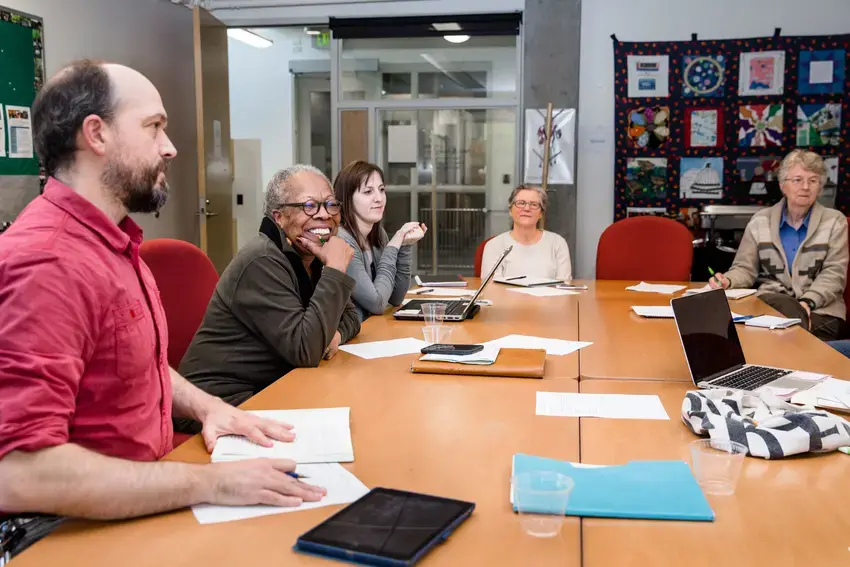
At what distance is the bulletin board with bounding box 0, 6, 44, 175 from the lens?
4.25 m

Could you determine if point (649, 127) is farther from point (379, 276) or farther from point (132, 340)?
point (132, 340)

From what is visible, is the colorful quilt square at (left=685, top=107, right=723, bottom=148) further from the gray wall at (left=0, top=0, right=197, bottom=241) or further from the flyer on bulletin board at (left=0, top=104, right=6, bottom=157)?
the flyer on bulletin board at (left=0, top=104, right=6, bottom=157)

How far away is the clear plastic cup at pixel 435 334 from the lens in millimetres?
2498

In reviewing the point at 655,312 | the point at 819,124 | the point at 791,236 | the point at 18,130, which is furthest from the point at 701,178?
the point at 18,130

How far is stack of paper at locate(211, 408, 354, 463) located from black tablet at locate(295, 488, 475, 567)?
22 centimetres

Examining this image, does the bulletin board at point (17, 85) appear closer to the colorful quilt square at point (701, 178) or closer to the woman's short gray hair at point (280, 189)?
the woman's short gray hair at point (280, 189)

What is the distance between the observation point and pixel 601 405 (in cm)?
179

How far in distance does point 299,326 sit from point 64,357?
0.99m

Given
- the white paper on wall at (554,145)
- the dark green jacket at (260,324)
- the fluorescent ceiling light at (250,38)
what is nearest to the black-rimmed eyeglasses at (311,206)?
the dark green jacket at (260,324)

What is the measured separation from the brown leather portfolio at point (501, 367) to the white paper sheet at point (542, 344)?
0.24 m

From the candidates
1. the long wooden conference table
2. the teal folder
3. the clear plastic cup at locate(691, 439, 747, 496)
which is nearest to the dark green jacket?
the long wooden conference table

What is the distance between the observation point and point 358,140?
6484 millimetres

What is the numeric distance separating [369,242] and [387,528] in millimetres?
2443

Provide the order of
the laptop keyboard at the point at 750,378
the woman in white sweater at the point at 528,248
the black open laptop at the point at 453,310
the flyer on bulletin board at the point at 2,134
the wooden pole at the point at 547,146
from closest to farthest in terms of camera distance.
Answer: the laptop keyboard at the point at 750,378
the black open laptop at the point at 453,310
the flyer on bulletin board at the point at 2,134
the woman in white sweater at the point at 528,248
the wooden pole at the point at 547,146
